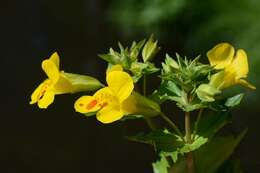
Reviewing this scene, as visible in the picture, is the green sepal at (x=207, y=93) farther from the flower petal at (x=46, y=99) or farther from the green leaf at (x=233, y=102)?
the flower petal at (x=46, y=99)

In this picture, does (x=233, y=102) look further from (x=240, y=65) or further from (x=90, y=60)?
(x=90, y=60)

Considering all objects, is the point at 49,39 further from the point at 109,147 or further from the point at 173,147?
the point at 173,147

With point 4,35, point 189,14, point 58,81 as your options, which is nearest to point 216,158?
point 58,81

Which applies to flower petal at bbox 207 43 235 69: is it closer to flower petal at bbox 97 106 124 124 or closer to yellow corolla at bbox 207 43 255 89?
yellow corolla at bbox 207 43 255 89

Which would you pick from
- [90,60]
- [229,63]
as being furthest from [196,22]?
[229,63]

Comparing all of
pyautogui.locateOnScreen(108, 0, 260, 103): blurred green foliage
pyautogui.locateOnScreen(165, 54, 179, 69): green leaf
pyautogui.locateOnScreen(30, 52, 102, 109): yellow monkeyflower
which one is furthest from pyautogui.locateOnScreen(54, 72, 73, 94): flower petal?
pyautogui.locateOnScreen(108, 0, 260, 103): blurred green foliage

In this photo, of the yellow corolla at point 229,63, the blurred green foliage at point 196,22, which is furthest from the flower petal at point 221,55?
the blurred green foliage at point 196,22
